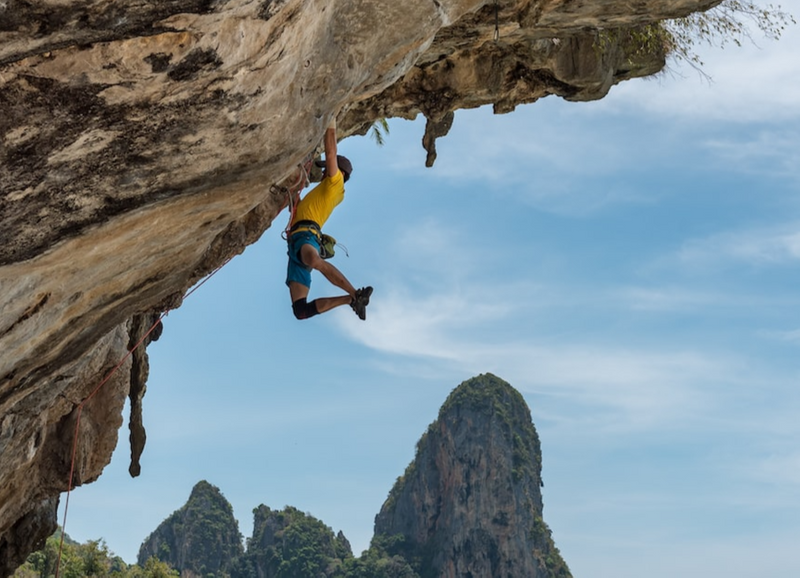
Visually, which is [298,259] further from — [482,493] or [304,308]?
[482,493]

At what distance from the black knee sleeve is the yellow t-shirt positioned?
716 millimetres

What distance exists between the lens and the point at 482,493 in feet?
308

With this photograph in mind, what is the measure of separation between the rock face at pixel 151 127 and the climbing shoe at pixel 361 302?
1405 millimetres

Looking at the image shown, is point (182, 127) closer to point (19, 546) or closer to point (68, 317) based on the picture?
point (68, 317)

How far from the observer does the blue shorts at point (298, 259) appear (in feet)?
28.5

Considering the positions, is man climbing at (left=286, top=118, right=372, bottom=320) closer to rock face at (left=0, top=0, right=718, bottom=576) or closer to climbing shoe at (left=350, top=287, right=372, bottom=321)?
climbing shoe at (left=350, top=287, right=372, bottom=321)

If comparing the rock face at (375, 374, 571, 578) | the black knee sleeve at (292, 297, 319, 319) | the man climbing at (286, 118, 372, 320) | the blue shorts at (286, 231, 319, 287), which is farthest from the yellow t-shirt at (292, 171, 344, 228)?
the rock face at (375, 374, 571, 578)

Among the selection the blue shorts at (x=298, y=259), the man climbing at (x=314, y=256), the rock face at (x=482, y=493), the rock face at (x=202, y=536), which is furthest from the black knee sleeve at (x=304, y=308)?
the rock face at (x=202, y=536)

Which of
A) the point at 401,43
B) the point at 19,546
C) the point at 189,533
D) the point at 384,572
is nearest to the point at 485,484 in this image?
the point at 384,572

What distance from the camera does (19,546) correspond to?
1260 cm

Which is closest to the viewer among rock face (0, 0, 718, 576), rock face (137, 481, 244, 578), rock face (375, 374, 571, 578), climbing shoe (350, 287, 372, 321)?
rock face (0, 0, 718, 576)

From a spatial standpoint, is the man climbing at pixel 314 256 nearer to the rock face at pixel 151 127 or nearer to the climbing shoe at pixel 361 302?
the climbing shoe at pixel 361 302

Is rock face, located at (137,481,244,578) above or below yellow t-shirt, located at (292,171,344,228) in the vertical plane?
above

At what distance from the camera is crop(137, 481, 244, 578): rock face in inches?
3836
